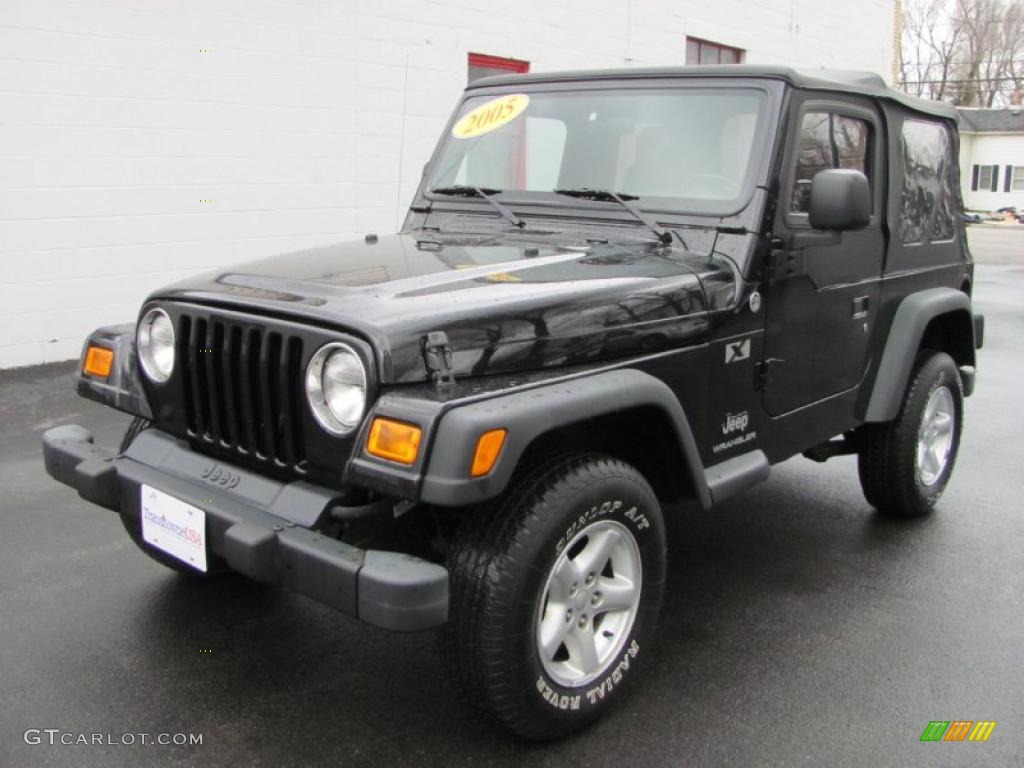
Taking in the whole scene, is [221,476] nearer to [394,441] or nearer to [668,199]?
[394,441]

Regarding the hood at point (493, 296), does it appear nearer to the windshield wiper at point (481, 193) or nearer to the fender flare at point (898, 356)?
the windshield wiper at point (481, 193)

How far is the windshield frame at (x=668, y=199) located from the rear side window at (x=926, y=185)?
44.7 inches

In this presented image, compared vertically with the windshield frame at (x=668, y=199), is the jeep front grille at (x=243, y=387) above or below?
below

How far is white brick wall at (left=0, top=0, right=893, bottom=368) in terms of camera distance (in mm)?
7438

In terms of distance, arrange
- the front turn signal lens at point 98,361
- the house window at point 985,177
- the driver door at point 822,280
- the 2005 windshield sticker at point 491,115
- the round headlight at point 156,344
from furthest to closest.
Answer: the house window at point 985,177 → the 2005 windshield sticker at point 491,115 → the driver door at point 822,280 → the front turn signal lens at point 98,361 → the round headlight at point 156,344

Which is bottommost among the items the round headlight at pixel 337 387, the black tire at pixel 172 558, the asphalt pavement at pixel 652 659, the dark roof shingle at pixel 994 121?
the asphalt pavement at pixel 652 659

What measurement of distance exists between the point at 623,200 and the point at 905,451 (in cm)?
185

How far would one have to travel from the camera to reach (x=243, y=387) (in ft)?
9.27

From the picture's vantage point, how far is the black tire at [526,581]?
258 centimetres

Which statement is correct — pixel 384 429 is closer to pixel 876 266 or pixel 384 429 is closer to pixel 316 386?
pixel 316 386

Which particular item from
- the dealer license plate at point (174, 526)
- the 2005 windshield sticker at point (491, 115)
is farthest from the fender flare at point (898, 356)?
the dealer license plate at point (174, 526)

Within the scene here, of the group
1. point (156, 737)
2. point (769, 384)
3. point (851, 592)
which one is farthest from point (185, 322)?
point (851, 592)

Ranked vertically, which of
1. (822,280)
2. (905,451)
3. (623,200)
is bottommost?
(905,451)

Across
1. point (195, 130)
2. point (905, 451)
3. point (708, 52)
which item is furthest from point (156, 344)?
point (708, 52)
